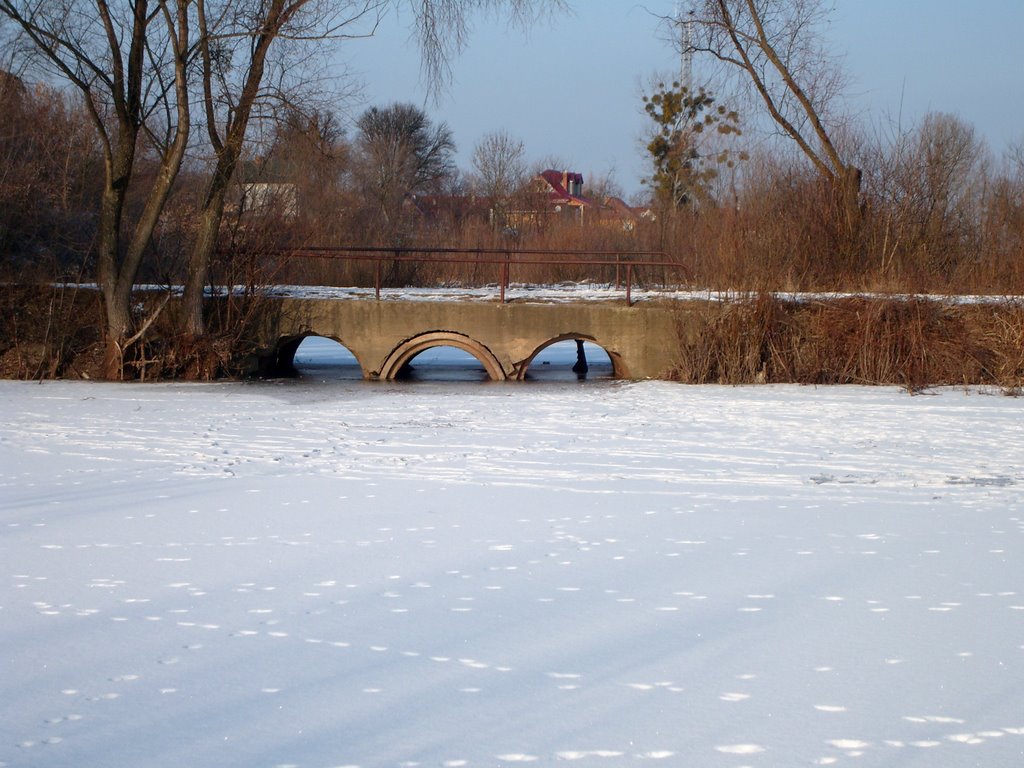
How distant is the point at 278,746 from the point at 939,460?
7964 millimetres

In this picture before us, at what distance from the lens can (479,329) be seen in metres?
19.2

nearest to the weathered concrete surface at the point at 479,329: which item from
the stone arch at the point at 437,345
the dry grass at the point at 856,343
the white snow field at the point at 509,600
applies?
the stone arch at the point at 437,345

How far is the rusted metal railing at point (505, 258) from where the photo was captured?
19.2 m

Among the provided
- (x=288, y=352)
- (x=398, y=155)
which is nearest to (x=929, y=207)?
(x=288, y=352)

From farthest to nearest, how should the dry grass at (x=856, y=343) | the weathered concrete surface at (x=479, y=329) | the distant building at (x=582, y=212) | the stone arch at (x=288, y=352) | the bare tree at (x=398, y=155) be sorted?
the bare tree at (x=398, y=155), the distant building at (x=582, y=212), the stone arch at (x=288, y=352), the weathered concrete surface at (x=479, y=329), the dry grass at (x=856, y=343)

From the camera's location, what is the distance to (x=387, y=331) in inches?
763

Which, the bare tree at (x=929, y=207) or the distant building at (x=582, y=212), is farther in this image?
the distant building at (x=582, y=212)

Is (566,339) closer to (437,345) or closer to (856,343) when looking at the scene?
(437,345)

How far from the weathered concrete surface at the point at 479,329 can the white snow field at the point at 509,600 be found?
736 cm

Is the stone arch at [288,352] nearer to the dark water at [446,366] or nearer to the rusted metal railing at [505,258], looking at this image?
the dark water at [446,366]

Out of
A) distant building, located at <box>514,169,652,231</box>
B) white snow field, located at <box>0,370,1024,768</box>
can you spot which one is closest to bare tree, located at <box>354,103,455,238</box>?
distant building, located at <box>514,169,652,231</box>

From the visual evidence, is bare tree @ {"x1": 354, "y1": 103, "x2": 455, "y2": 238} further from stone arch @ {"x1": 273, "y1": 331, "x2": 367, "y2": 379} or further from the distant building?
stone arch @ {"x1": 273, "y1": 331, "x2": 367, "y2": 379}

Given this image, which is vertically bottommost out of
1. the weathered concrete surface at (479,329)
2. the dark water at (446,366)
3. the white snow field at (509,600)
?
the white snow field at (509,600)

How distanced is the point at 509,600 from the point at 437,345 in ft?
45.5
